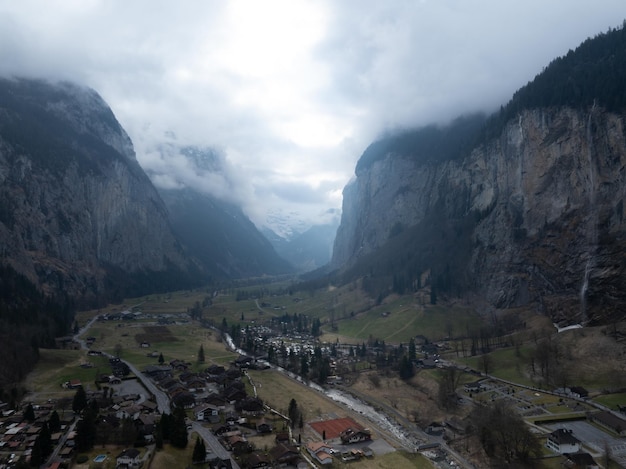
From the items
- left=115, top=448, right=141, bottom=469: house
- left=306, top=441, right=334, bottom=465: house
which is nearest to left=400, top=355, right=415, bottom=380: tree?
left=306, top=441, right=334, bottom=465: house

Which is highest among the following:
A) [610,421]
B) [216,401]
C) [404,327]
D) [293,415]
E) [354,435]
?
A: [404,327]

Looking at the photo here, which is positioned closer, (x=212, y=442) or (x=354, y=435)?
(x=212, y=442)

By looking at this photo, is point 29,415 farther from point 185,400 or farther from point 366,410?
point 366,410

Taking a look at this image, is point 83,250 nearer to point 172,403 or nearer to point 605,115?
point 172,403

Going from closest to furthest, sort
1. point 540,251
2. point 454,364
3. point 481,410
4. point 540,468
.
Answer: point 540,468
point 481,410
point 454,364
point 540,251

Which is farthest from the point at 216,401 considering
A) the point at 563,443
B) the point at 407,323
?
the point at 407,323

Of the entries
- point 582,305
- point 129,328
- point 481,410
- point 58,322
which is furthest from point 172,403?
point 582,305

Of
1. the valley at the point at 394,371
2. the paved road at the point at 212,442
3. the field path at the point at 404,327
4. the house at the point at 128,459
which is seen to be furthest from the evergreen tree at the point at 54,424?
the field path at the point at 404,327
